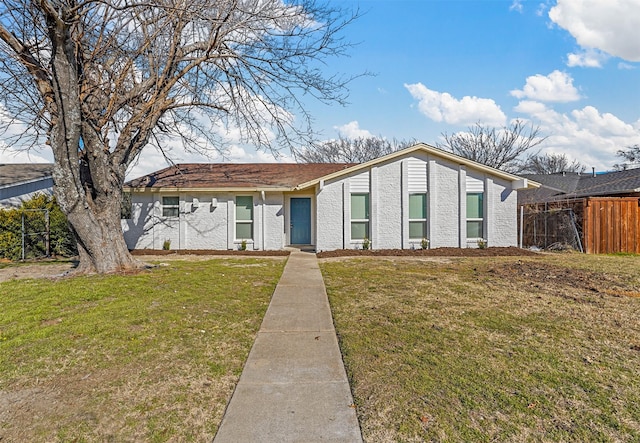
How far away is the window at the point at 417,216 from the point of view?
14203mm

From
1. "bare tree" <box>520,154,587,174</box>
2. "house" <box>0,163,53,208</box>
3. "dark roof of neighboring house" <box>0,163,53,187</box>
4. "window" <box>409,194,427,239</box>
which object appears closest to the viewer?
"window" <box>409,194,427,239</box>

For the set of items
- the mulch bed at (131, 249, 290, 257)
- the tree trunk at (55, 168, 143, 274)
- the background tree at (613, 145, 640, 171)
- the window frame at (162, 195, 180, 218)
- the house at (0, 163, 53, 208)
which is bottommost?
the mulch bed at (131, 249, 290, 257)

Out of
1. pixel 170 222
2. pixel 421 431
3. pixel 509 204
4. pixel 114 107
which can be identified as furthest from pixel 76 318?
pixel 509 204

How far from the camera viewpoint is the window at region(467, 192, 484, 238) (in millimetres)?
14305

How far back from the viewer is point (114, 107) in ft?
31.4

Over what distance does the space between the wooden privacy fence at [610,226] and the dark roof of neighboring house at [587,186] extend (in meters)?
4.05

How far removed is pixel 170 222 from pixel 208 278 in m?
7.30

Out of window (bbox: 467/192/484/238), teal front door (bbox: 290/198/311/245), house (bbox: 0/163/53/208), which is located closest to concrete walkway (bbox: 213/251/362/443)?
teal front door (bbox: 290/198/311/245)

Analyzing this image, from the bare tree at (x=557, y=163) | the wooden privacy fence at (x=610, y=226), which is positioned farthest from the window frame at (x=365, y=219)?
the bare tree at (x=557, y=163)

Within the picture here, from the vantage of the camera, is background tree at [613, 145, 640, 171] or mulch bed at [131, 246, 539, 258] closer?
mulch bed at [131, 246, 539, 258]

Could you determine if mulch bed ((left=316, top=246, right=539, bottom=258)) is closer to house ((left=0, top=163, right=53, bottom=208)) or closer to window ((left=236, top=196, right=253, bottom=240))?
window ((left=236, top=196, right=253, bottom=240))

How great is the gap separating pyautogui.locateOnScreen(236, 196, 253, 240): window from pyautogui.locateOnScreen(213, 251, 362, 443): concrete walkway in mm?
9711

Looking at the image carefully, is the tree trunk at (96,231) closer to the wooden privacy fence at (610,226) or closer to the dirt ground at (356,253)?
the dirt ground at (356,253)

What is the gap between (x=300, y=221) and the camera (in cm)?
1548
